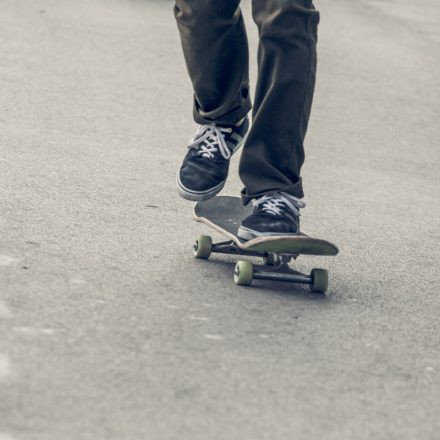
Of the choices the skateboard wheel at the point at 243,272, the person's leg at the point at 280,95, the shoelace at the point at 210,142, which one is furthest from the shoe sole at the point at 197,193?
the skateboard wheel at the point at 243,272

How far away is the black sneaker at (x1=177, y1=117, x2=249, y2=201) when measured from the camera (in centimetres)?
445

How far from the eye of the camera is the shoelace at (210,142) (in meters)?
4.50

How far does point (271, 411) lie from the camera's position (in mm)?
2941

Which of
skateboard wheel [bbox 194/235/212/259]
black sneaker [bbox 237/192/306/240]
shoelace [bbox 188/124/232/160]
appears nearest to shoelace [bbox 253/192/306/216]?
black sneaker [bbox 237/192/306/240]

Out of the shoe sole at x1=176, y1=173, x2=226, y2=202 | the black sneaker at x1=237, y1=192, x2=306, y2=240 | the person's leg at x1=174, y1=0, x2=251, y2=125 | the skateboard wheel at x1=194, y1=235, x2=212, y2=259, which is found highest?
the person's leg at x1=174, y1=0, x2=251, y2=125

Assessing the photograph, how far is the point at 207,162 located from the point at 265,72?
0.49m

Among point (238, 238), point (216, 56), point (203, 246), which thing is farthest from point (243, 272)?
point (216, 56)

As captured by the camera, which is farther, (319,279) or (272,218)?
(272,218)

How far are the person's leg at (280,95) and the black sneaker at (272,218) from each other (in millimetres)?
29

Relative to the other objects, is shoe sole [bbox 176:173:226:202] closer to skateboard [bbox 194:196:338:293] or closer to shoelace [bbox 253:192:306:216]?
skateboard [bbox 194:196:338:293]

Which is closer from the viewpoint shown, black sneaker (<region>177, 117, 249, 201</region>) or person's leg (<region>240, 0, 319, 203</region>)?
person's leg (<region>240, 0, 319, 203</region>)

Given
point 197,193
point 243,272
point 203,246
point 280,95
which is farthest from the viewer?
point 197,193

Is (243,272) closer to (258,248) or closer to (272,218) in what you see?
(258,248)

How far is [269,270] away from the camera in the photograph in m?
4.14
